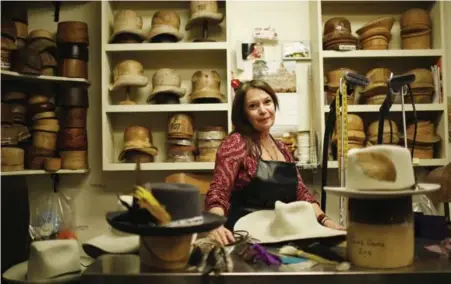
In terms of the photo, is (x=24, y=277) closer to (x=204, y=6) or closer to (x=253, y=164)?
(x=253, y=164)

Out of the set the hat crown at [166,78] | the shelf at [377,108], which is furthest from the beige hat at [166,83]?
the shelf at [377,108]

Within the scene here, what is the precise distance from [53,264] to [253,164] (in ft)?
2.85

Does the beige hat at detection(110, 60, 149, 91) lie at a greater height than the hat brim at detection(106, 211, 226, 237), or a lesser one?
greater

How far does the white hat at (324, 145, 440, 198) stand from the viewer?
3.13 feet

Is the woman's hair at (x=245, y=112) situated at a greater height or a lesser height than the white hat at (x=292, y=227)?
greater

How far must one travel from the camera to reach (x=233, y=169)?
176cm

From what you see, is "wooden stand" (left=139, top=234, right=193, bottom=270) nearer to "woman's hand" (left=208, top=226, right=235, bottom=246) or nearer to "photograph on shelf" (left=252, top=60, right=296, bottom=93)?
"woman's hand" (left=208, top=226, right=235, bottom=246)

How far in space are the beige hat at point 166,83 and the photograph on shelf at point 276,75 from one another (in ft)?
1.49

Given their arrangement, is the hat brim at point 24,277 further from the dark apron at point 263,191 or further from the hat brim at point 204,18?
the hat brim at point 204,18

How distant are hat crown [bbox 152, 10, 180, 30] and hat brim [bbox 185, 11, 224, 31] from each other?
0.08 m

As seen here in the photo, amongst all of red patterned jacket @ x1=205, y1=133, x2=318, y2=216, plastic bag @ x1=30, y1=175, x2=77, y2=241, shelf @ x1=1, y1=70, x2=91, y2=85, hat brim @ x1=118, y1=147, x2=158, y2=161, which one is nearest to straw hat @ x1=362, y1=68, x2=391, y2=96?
red patterned jacket @ x1=205, y1=133, x2=318, y2=216

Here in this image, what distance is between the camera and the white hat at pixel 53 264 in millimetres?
1188

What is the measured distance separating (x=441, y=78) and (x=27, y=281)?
2.27 m

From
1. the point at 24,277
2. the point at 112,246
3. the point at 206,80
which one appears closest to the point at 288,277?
the point at 112,246
